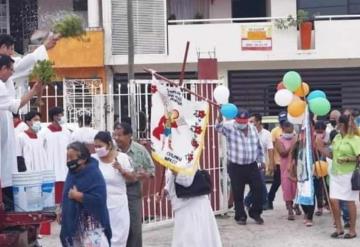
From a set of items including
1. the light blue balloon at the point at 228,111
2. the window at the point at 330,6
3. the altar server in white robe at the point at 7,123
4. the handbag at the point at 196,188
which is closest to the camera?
the altar server in white robe at the point at 7,123

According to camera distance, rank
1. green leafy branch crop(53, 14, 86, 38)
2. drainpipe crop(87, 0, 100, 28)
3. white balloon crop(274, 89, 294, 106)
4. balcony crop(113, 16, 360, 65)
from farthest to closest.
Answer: drainpipe crop(87, 0, 100, 28) → balcony crop(113, 16, 360, 65) → white balloon crop(274, 89, 294, 106) → green leafy branch crop(53, 14, 86, 38)

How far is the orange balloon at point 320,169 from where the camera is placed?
12383mm

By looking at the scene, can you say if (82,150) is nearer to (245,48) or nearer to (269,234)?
(269,234)

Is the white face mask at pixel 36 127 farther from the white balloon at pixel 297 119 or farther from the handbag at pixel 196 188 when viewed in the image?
the handbag at pixel 196 188

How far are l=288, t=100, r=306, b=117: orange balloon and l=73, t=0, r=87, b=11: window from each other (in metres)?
14.5

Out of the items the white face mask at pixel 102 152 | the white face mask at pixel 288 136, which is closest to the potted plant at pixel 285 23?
the white face mask at pixel 288 136

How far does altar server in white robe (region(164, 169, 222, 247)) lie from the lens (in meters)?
8.48

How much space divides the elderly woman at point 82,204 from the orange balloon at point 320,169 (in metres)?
5.95

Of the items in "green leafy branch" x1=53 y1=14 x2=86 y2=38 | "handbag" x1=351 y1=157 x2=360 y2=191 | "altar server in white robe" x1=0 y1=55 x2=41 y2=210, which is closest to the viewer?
"altar server in white robe" x1=0 y1=55 x2=41 y2=210

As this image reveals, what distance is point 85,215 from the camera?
23.2 ft

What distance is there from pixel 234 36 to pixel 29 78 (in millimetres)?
17263

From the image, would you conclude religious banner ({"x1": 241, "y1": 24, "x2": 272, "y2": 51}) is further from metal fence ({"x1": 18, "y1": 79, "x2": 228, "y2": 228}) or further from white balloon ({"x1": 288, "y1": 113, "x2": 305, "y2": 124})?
white balloon ({"x1": 288, "y1": 113, "x2": 305, "y2": 124})

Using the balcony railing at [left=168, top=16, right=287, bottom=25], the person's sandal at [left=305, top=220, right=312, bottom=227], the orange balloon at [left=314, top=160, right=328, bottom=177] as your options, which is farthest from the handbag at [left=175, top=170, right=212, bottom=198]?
the balcony railing at [left=168, top=16, right=287, bottom=25]

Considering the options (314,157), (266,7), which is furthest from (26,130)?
(266,7)
